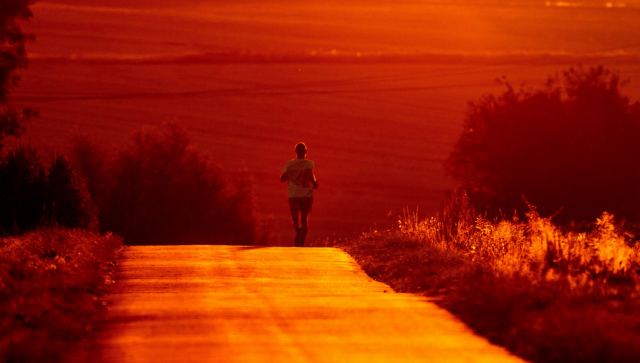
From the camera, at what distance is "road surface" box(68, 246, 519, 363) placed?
10.4m

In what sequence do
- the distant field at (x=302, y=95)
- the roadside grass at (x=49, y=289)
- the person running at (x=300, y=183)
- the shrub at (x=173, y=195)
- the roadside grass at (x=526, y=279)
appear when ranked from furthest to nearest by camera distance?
1. the distant field at (x=302, y=95)
2. the shrub at (x=173, y=195)
3. the person running at (x=300, y=183)
4. the roadside grass at (x=526, y=279)
5. the roadside grass at (x=49, y=289)

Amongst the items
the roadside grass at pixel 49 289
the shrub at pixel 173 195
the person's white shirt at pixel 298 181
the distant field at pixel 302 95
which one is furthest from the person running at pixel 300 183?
the shrub at pixel 173 195

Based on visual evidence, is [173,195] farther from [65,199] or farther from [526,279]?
[526,279]

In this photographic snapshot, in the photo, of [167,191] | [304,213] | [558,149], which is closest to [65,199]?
[304,213]

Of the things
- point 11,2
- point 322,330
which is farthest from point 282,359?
point 11,2

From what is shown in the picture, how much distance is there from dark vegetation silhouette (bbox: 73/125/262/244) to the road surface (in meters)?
37.2

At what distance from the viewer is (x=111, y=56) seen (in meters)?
81.1

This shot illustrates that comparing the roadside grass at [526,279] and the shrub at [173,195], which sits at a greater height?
the roadside grass at [526,279]

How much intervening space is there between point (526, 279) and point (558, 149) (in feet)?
125

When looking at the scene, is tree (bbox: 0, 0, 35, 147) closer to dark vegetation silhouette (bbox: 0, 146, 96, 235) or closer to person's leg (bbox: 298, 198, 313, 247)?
dark vegetation silhouette (bbox: 0, 146, 96, 235)

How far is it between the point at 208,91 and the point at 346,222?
72.0 ft

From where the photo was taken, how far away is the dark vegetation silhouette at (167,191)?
5353 cm

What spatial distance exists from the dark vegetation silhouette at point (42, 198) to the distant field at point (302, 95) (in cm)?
2721

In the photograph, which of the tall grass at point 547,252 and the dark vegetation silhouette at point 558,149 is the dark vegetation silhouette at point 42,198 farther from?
the dark vegetation silhouette at point 558,149
